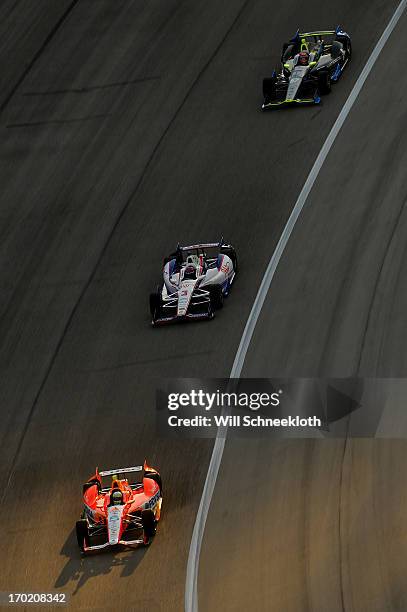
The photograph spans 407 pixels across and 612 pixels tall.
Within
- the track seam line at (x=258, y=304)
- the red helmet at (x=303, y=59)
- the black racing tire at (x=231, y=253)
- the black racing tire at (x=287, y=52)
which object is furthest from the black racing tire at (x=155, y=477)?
the black racing tire at (x=287, y=52)

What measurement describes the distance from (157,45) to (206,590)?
76.8 feet

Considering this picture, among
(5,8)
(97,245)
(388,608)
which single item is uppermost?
(5,8)

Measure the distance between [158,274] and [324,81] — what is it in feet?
28.9

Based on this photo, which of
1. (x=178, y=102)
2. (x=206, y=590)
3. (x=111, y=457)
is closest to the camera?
(x=206, y=590)


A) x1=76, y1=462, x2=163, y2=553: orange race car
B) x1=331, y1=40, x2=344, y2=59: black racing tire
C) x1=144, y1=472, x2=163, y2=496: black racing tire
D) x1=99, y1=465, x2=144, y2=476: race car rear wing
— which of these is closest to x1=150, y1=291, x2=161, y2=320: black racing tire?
x1=99, y1=465, x2=144, y2=476: race car rear wing

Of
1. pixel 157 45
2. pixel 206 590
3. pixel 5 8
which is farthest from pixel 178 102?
pixel 206 590

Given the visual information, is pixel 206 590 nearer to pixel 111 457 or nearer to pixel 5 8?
pixel 111 457

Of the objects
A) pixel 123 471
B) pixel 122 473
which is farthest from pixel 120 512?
pixel 122 473

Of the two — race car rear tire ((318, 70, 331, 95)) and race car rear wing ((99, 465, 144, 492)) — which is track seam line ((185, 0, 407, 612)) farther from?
race car rear wing ((99, 465, 144, 492))

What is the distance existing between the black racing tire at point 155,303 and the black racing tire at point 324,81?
405 inches

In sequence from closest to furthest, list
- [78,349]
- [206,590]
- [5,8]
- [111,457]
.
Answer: [206,590], [111,457], [78,349], [5,8]

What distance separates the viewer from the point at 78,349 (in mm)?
29625

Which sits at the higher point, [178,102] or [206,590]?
[178,102]

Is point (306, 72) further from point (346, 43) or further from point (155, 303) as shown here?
point (155, 303)
